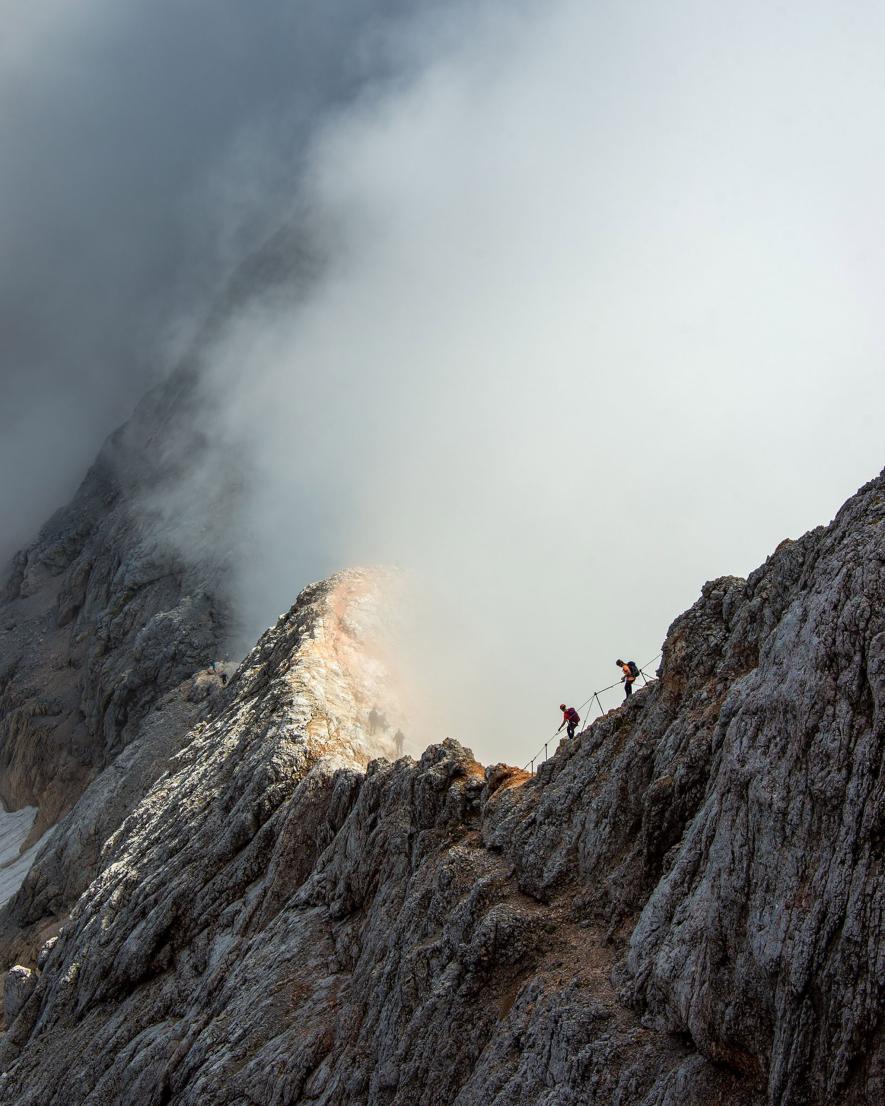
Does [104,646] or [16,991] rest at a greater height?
[104,646]

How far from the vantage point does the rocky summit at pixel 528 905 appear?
15953 millimetres

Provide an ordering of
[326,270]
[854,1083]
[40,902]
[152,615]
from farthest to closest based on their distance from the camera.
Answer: [326,270] → [152,615] → [40,902] → [854,1083]

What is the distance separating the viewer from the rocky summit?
16.0m

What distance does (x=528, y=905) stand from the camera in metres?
24.6

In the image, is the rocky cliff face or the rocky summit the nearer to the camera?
the rocky summit

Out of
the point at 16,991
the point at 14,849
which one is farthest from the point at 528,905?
the point at 14,849

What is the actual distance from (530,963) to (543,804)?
4830 millimetres

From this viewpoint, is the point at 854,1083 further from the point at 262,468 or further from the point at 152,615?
the point at 262,468

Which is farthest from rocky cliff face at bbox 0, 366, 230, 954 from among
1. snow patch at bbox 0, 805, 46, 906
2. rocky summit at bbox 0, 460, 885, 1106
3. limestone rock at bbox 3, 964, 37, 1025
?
rocky summit at bbox 0, 460, 885, 1106

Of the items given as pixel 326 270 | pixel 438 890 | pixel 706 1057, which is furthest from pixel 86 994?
pixel 326 270

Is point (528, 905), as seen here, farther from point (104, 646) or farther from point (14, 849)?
point (104, 646)

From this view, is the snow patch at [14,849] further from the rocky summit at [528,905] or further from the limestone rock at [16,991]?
the rocky summit at [528,905]

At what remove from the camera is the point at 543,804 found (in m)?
26.6

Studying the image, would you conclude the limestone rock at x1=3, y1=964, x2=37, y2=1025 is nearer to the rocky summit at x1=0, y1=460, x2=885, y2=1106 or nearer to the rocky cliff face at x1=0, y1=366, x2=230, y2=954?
the rocky summit at x1=0, y1=460, x2=885, y2=1106
